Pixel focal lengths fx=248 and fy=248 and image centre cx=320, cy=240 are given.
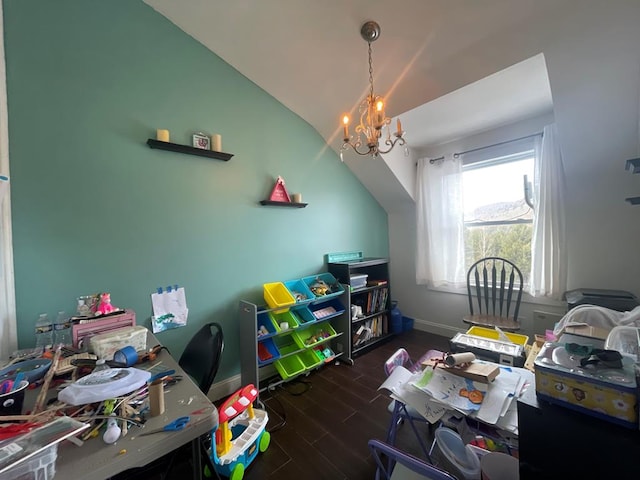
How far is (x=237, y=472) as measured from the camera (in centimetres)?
126

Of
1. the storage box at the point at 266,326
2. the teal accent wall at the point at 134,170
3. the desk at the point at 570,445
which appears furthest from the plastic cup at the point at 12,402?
the desk at the point at 570,445

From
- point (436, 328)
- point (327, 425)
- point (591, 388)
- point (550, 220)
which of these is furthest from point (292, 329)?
point (550, 220)

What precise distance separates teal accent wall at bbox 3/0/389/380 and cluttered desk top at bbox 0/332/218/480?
2.77 ft

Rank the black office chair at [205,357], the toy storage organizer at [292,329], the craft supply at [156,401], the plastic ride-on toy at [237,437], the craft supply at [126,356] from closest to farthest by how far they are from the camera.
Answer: the craft supply at [156,401]
the craft supply at [126,356]
the black office chair at [205,357]
the plastic ride-on toy at [237,437]
the toy storage organizer at [292,329]

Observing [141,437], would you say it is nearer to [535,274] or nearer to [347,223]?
[347,223]

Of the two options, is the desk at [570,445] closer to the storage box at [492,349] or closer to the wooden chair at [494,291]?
the storage box at [492,349]

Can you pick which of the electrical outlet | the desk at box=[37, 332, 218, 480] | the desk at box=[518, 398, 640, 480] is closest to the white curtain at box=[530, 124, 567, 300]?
the electrical outlet

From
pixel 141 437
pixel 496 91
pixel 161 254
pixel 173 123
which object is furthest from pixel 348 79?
pixel 141 437

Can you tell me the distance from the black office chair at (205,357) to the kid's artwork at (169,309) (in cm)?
39

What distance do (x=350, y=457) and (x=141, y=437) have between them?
1.25m

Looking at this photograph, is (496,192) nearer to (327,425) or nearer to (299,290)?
(299,290)

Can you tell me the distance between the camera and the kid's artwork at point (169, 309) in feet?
5.57

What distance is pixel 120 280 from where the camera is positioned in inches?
62.8

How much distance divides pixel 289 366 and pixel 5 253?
1925mm
